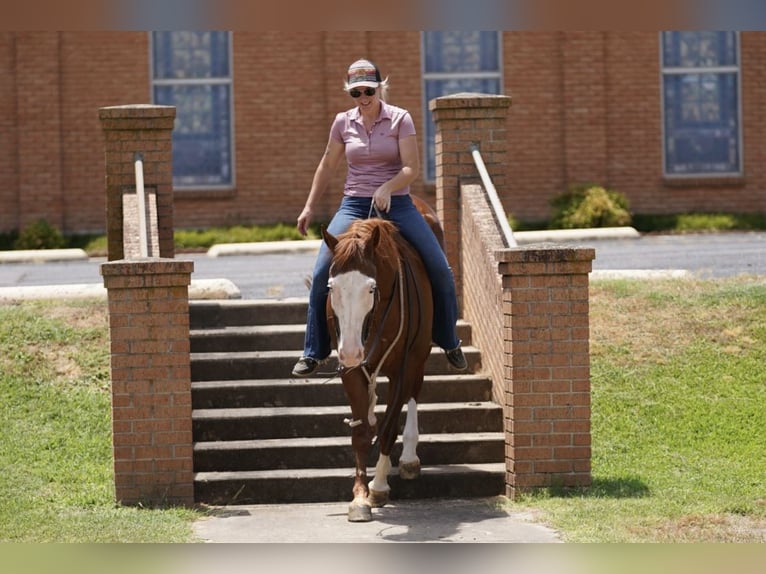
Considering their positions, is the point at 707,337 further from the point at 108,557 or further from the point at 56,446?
the point at 108,557

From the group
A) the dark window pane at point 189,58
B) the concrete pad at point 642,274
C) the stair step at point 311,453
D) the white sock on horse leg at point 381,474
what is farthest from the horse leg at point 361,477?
the dark window pane at point 189,58

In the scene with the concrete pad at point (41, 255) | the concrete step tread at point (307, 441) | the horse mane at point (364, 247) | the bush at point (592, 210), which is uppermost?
the bush at point (592, 210)

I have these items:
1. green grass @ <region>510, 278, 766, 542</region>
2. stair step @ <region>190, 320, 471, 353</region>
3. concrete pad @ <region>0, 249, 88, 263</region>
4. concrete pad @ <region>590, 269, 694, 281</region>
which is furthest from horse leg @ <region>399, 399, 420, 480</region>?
concrete pad @ <region>0, 249, 88, 263</region>

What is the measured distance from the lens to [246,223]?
21391mm

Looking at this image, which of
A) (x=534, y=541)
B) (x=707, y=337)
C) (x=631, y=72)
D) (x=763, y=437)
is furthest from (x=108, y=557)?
(x=631, y=72)

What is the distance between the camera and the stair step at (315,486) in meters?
8.20

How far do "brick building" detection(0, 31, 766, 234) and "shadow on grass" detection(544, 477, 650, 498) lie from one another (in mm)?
13480

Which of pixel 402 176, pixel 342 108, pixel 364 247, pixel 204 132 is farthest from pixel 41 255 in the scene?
pixel 364 247

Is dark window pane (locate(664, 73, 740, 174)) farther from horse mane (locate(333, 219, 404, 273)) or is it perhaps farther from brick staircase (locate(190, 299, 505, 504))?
horse mane (locate(333, 219, 404, 273))

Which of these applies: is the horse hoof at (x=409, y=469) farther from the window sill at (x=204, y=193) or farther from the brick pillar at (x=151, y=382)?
the window sill at (x=204, y=193)

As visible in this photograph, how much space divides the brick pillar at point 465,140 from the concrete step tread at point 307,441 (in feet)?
6.34

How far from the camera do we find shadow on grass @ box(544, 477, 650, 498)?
7.96m

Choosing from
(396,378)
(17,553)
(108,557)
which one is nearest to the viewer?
(108,557)
